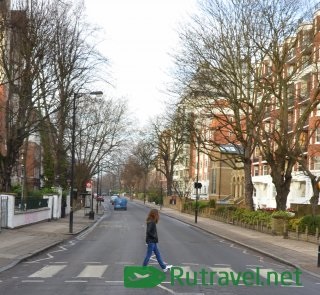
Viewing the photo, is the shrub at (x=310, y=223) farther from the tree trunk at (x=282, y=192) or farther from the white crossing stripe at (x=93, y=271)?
the white crossing stripe at (x=93, y=271)

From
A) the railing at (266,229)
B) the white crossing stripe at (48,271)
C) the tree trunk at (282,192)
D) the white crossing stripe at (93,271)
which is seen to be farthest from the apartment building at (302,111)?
the white crossing stripe at (48,271)

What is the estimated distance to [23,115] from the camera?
34.9 metres

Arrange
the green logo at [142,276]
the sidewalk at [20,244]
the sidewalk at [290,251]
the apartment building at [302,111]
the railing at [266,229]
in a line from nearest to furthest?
the green logo at [142,276], the sidewalk at [20,244], the sidewalk at [290,251], the railing at [266,229], the apartment building at [302,111]

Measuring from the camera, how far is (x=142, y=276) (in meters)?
14.2

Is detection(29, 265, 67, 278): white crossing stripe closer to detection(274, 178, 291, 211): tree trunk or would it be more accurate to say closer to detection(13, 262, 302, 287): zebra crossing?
detection(13, 262, 302, 287): zebra crossing

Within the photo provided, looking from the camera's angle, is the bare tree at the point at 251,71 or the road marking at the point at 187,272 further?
the bare tree at the point at 251,71

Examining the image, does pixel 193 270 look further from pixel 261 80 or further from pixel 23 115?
pixel 261 80

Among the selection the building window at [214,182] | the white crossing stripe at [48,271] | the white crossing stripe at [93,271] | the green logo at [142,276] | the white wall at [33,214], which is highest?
the building window at [214,182]

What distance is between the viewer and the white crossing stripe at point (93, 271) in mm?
14230

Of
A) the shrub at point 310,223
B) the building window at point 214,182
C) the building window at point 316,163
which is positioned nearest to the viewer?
the shrub at point 310,223

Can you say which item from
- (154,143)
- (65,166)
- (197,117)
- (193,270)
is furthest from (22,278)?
(154,143)

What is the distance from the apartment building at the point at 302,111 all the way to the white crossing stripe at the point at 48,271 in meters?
22.5

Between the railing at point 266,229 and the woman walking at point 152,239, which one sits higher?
the woman walking at point 152,239

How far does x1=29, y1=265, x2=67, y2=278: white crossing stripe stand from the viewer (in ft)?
46.8
